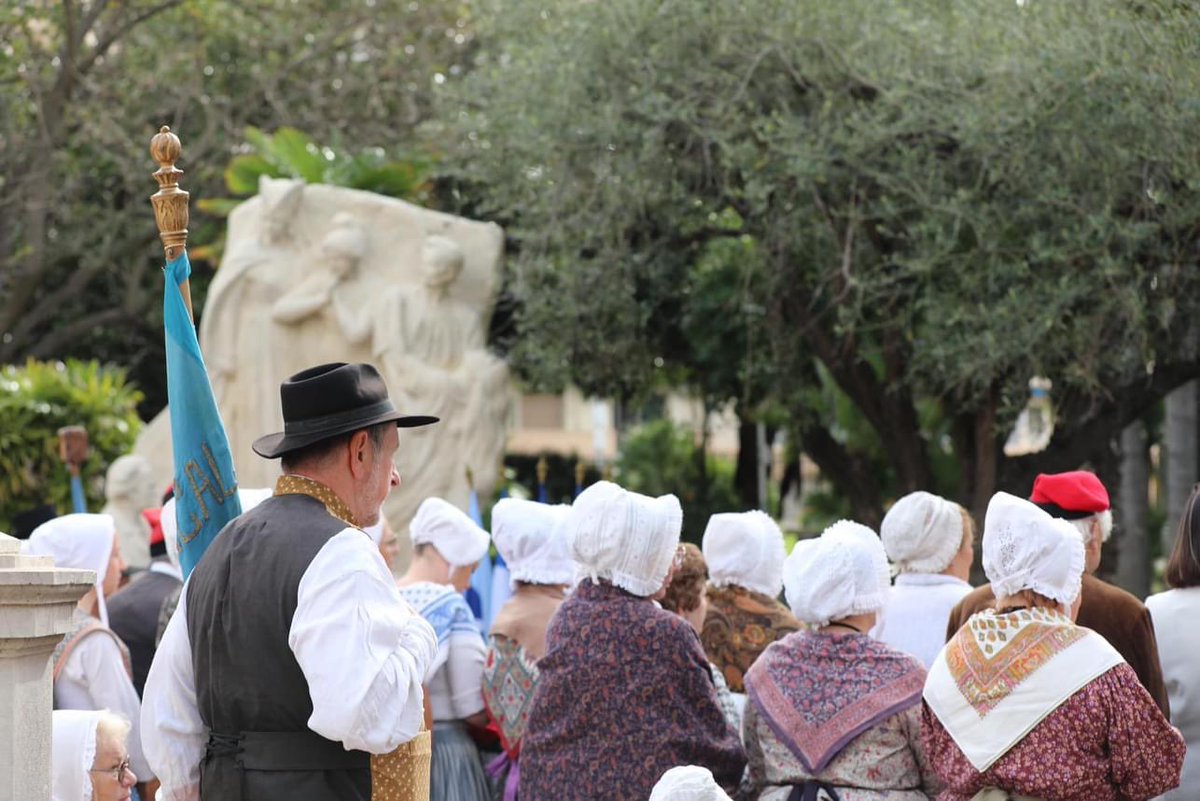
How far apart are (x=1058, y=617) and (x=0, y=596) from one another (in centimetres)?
244

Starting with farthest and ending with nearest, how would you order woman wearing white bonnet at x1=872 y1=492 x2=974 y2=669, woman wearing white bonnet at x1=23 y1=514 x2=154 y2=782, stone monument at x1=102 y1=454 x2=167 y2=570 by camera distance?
stone monument at x1=102 y1=454 x2=167 y2=570 → woman wearing white bonnet at x1=872 y1=492 x2=974 y2=669 → woman wearing white bonnet at x1=23 y1=514 x2=154 y2=782

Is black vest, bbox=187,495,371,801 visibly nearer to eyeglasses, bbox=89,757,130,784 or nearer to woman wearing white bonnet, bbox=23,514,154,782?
eyeglasses, bbox=89,757,130,784

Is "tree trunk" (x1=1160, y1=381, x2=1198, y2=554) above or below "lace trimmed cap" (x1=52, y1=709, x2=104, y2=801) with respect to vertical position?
below

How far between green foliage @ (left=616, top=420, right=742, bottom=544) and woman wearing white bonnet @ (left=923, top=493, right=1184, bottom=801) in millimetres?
10027

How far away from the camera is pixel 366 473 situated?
338 cm

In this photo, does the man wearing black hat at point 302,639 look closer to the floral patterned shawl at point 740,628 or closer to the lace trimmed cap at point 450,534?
the floral patterned shawl at point 740,628

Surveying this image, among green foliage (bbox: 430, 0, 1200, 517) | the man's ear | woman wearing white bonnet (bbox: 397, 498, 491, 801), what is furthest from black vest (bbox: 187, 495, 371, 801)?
green foliage (bbox: 430, 0, 1200, 517)

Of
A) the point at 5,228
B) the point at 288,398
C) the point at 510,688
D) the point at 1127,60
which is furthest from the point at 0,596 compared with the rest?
the point at 5,228

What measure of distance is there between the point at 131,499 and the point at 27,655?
7.08 meters

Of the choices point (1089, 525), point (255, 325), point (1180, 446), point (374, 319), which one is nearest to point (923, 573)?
point (1089, 525)

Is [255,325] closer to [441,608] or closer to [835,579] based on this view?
[441,608]

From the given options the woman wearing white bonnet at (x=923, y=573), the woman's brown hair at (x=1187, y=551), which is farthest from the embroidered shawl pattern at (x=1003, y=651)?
the woman wearing white bonnet at (x=923, y=573)

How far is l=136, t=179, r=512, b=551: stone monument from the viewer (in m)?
10.4

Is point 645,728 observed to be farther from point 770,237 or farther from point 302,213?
point 302,213
